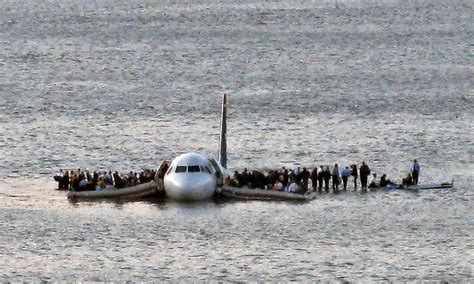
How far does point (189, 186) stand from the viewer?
89875 millimetres

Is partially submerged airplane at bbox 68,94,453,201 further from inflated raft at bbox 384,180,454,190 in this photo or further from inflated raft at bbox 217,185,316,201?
inflated raft at bbox 384,180,454,190

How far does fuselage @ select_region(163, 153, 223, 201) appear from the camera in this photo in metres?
90.1

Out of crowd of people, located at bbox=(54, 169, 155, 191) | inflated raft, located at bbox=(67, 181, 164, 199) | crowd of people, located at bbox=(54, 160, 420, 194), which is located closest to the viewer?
inflated raft, located at bbox=(67, 181, 164, 199)

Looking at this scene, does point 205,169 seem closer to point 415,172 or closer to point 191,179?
point 191,179

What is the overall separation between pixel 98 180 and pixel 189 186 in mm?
5980

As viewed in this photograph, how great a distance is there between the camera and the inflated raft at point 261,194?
9075cm

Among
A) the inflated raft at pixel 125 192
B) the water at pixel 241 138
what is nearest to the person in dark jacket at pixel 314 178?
the water at pixel 241 138

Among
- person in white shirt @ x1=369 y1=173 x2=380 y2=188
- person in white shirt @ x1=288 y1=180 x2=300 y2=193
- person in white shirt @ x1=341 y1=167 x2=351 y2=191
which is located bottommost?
person in white shirt @ x1=288 y1=180 x2=300 y2=193

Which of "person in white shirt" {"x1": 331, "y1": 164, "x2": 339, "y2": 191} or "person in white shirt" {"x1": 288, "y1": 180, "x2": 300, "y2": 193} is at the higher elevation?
"person in white shirt" {"x1": 331, "y1": 164, "x2": 339, "y2": 191}

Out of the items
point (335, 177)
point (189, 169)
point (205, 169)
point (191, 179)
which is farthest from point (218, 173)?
point (335, 177)

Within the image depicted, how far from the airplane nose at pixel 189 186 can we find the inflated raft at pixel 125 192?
1.14 metres

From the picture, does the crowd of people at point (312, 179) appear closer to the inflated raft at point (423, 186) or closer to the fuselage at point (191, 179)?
the inflated raft at point (423, 186)

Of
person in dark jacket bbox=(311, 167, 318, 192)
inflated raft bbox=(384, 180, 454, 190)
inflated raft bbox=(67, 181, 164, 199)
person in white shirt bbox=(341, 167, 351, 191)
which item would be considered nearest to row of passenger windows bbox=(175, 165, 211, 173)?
inflated raft bbox=(67, 181, 164, 199)

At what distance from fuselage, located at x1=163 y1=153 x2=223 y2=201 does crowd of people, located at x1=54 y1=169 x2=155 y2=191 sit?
7.72 feet
